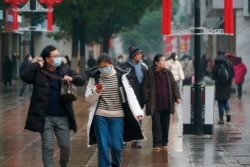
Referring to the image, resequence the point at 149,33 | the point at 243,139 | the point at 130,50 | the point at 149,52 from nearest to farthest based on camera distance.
→ the point at 130,50 < the point at 243,139 < the point at 149,33 < the point at 149,52

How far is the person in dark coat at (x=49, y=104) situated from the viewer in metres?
10.7

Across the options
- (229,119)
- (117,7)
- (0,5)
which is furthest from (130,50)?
(117,7)

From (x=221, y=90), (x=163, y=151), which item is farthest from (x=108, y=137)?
(x=221, y=90)

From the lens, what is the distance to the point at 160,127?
15039mm

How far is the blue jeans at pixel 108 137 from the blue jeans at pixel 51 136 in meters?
0.56

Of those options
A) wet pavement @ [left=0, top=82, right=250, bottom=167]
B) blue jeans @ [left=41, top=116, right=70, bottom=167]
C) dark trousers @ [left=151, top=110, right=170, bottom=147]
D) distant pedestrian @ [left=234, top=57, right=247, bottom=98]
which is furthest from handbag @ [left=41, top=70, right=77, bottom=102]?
distant pedestrian @ [left=234, top=57, right=247, bottom=98]

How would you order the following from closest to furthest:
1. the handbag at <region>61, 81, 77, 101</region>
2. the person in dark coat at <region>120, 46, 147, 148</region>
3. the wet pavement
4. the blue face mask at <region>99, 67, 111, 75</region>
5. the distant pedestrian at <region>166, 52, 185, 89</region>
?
1. the handbag at <region>61, 81, 77, 101</region>
2. the blue face mask at <region>99, 67, 111, 75</region>
3. the wet pavement
4. the person in dark coat at <region>120, 46, 147, 148</region>
5. the distant pedestrian at <region>166, 52, 185, 89</region>

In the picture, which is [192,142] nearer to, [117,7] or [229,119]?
[229,119]

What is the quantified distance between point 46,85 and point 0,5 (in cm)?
1608

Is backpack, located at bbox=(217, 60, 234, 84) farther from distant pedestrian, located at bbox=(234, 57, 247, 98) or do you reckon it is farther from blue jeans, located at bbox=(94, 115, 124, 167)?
distant pedestrian, located at bbox=(234, 57, 247, 98)

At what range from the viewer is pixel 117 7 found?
47.3m

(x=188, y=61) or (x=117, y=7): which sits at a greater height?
(x=117, y=7)

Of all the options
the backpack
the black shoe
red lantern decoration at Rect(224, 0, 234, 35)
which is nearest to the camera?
the black shoe

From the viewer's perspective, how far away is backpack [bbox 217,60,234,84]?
19672mm
